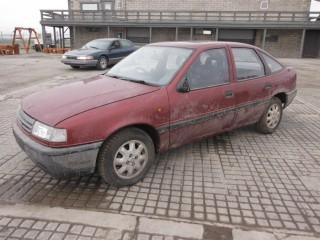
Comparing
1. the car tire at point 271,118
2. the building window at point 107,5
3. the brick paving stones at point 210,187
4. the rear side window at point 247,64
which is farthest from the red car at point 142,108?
the building window at point 107,5

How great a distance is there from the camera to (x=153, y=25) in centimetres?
2392

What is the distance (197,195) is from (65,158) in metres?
1.47

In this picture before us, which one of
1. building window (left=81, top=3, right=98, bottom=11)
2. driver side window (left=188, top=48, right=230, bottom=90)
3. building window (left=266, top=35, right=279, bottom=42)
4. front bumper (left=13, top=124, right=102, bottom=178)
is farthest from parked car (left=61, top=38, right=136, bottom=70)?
building window (left=266, top=35, right=279, bottom=42)

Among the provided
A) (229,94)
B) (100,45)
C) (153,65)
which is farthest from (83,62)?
(229,94)

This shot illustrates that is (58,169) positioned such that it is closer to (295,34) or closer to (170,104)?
(170,104)

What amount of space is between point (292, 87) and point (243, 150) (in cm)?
185

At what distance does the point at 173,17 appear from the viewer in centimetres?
2473

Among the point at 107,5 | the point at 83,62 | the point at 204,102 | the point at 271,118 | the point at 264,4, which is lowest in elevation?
the point at 271,118

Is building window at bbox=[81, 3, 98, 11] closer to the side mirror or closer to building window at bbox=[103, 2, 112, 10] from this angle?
building window at bbox=[103, 2, 112, 10]

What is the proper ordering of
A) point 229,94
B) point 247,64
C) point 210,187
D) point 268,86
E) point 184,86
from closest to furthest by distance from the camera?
point 210,187
point 184,86
point 229,94
point 247,64
point 268,86

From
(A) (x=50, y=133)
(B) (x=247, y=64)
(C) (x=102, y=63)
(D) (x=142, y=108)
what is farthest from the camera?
(C) (x=102, y=63)

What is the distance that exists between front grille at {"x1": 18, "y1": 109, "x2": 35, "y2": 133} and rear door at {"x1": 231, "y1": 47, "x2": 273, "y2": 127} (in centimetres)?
271

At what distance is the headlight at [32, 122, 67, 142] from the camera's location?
275 centimetres

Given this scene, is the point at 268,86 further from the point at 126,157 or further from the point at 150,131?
the point at 126,157
